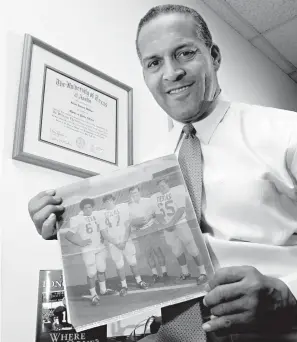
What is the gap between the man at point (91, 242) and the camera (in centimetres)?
70

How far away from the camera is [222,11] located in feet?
8.00

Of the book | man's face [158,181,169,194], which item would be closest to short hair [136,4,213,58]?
man's face [158,181,169,194]

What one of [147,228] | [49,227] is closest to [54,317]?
[49,227]

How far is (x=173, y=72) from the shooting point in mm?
844

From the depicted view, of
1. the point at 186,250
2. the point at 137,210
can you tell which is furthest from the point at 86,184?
the point at 186,250

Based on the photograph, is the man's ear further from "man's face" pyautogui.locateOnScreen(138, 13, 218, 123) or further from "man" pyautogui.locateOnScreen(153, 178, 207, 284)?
"man" pyautogui.locateOnScreen(153, 178, 207, 284)

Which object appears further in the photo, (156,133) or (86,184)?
(156,133)

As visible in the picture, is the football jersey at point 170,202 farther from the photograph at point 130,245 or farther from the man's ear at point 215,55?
the man's ear at point 215,55

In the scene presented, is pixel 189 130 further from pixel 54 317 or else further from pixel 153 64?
pixel 54 317

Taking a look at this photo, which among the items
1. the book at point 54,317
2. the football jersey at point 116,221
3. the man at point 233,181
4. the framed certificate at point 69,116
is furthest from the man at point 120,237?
the framed certificate at point 69,116

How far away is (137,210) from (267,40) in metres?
2.40

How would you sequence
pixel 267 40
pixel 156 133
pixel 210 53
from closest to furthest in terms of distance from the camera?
pixel 210 53 → pixel 156 133 → pixel 267 40

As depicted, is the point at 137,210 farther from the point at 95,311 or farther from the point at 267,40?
the point at 267,40

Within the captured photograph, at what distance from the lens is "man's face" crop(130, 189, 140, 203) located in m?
0.74
